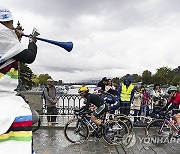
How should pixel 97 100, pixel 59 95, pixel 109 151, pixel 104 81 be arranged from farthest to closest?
pixel 59 95, pixel 104 81, pixel 97 100, pixel 109 151

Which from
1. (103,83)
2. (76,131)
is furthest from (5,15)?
(103,83)

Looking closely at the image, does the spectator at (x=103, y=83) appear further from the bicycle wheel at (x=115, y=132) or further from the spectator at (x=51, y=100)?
the bicycle wheel at (x=115, y=132)

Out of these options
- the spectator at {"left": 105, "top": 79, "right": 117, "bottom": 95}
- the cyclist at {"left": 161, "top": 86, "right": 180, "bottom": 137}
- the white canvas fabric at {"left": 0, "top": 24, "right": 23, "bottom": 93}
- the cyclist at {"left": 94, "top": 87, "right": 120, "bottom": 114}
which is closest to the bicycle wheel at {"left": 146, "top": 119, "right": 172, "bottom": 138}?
the cyclist at {"left": 161, "top": 86, "right": 180, "bottom": 137}

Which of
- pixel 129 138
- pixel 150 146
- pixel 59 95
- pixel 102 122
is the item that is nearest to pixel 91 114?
pixel 102 122

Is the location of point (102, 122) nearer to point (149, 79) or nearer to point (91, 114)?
point (91, 114)

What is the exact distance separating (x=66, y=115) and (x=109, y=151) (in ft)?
13.1

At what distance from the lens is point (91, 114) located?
8727 mm

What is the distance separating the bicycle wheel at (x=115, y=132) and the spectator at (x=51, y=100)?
113 inches

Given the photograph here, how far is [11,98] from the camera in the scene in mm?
2150

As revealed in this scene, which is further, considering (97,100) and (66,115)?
(66,115)

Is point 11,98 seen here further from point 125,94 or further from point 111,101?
point 125,94

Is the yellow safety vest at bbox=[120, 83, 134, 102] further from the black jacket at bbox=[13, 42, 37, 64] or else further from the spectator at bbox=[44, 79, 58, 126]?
the black jacket at bbox=[13, 42, 37, 64]

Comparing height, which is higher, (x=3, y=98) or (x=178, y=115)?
(x=3, y=98)

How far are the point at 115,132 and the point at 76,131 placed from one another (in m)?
1.07
